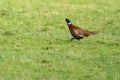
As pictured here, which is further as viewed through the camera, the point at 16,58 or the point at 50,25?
the point at 50,25

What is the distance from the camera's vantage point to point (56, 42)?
482 inches

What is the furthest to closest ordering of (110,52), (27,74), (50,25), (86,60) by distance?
(50,25) < (110,52) < (86,60) < (27,74)

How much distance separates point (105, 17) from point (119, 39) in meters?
3.80

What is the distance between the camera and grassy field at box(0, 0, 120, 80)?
9.28 meters

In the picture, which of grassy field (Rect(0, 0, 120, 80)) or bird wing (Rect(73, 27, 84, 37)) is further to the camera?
bird wing (Rect(73, 27, 84, 37))

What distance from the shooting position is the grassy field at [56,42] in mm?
9281

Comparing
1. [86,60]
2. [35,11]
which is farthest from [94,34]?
[35,11]

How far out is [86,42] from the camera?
12.3 metres

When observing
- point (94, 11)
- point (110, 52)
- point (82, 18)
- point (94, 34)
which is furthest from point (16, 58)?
point (94, 11)

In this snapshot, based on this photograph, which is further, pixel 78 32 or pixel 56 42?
pixel 56 42

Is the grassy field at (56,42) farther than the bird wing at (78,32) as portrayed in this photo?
No

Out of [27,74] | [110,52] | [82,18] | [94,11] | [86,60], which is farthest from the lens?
[94,11]

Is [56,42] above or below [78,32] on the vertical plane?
below

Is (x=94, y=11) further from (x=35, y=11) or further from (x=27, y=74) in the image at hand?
(x=27, y=74)
